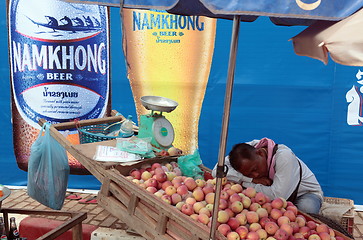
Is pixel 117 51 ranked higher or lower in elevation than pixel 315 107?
higher

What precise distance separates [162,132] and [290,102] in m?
1.75

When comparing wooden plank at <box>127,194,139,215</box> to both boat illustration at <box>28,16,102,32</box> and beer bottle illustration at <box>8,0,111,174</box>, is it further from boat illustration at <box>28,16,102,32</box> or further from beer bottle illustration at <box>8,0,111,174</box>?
boat illustration at <box>28,16,102,32</box>

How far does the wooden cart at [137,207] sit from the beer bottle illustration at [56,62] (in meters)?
1.84

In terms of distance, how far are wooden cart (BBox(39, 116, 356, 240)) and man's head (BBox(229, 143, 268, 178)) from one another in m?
0.58

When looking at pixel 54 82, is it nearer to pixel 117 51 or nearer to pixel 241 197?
pixel 117 51

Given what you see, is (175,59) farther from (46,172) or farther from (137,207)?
(137,207)

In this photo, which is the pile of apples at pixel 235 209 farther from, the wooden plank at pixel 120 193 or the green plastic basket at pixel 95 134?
the green plastic basket at pixel 95 134

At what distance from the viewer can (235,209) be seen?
93.4 inches

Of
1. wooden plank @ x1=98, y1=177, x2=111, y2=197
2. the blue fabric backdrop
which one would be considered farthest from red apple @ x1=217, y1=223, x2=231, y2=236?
the blue fabric backdrop

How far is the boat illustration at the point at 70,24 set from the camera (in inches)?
180

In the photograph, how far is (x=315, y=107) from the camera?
4.16 m

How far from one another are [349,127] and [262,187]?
1.80 m

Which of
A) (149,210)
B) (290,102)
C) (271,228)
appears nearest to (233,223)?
(271,228)

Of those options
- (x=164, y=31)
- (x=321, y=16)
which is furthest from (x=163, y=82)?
(x=321, y=16)
